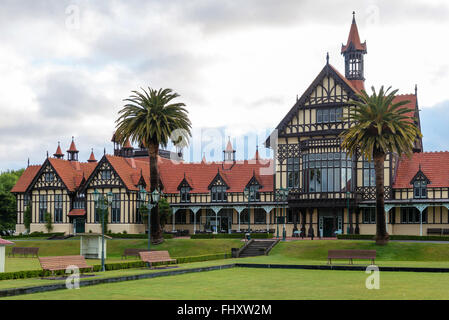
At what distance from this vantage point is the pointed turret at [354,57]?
69.4 metres

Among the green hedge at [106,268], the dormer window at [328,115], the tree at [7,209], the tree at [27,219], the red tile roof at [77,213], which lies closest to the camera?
the green hedge at [106,268]

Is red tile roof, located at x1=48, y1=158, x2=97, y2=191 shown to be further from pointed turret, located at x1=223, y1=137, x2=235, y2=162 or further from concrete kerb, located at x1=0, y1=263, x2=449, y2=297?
concrete kerb, located at x1=0, y1=263, x2=449, y2=297

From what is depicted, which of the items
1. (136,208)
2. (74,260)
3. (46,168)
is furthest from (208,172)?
(74,260)

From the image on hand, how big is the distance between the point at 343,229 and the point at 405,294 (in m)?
40.9

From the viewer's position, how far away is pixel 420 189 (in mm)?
60688

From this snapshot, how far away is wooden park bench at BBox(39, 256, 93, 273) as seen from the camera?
28.7 m

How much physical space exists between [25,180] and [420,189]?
4853 cm

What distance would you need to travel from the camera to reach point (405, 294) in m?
22.2

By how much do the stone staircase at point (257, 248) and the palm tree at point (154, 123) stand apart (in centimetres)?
946

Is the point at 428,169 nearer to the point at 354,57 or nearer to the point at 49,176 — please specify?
the point at 354,57

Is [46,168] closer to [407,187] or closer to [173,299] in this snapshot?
[407,187]

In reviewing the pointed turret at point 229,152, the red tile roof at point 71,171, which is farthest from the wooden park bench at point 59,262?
the pointed turret at point 229,152

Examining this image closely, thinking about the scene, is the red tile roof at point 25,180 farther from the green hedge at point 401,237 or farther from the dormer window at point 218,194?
the green hedge at point 401,237

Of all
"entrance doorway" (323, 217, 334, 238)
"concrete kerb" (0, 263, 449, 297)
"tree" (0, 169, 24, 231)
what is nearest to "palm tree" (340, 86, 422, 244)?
"entrance doorway" (323, 217, 334, 238)
